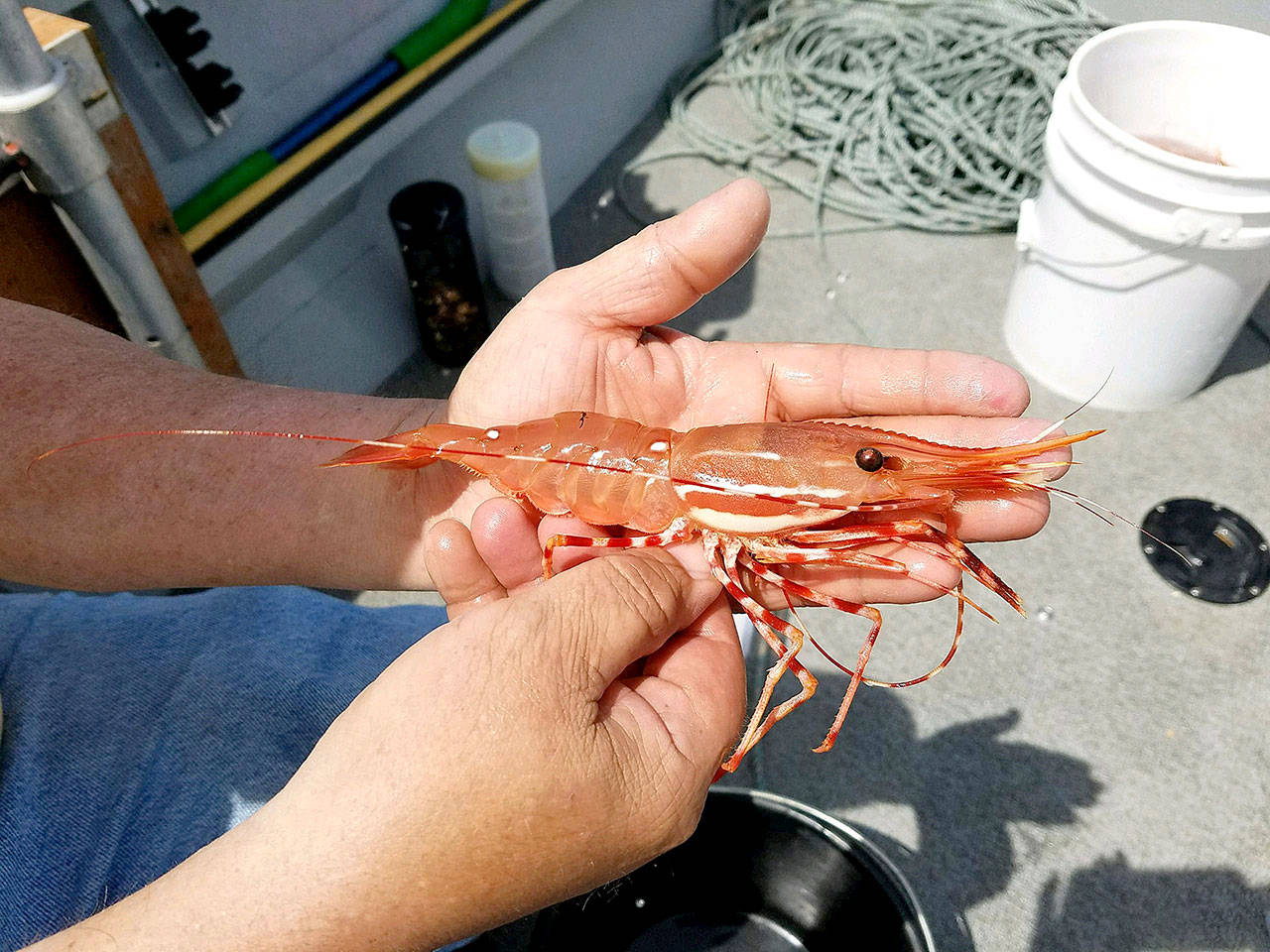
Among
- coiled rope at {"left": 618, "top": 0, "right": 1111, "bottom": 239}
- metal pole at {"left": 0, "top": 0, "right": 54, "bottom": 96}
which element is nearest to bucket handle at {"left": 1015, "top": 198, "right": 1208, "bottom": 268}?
coiled rope at {"left": 618, "top": 0, "right": 1111, "bottom": 239}

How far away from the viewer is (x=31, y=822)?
Answer: 1565 millimetres

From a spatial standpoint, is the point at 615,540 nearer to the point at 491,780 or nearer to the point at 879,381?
the point at 879,381

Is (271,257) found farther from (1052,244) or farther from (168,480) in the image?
(1052,244)

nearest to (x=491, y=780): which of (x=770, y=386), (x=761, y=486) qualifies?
(x=761, y=486)

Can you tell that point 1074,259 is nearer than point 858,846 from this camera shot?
No

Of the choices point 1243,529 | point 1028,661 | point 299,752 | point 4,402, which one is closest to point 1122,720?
point 1028,661

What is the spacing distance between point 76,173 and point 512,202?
1707 mm

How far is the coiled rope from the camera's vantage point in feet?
13.5

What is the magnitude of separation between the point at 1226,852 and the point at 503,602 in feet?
7.30

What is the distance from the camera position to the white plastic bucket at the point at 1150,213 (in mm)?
2656

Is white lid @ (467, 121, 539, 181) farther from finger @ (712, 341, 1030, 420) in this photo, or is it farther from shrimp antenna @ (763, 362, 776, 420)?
shrimp antenna @ (763, 362, 776, 420)

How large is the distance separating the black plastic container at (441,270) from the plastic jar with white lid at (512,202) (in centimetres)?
21

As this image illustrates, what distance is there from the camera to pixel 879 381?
6.73 ft

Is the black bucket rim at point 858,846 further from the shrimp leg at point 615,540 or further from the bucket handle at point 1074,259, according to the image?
the bucket handle at point 1074,259
